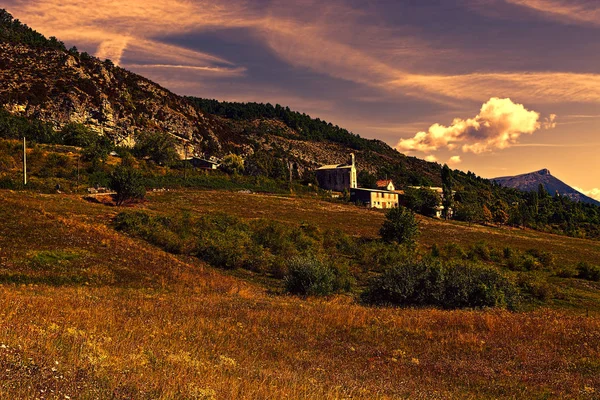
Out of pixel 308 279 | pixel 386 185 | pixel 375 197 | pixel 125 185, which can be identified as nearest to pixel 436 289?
pixel 308 279

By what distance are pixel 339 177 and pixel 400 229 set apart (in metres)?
82.4

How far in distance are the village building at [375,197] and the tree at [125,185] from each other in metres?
63.3

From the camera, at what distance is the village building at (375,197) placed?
109m

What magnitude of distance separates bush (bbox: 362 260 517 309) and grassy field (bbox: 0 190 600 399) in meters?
2.43

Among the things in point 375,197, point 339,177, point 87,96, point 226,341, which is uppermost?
point 87,96

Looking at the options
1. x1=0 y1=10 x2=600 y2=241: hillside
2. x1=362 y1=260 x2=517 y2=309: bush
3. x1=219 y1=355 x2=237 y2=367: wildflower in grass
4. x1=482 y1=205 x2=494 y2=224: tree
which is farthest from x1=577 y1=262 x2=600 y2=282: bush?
x1=482 y1=205 x2=494 y2=224: tree

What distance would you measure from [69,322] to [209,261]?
2215 centimetres

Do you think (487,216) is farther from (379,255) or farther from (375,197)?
(379,255)

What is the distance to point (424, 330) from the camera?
16.0 metres

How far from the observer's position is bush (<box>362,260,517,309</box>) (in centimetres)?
2391

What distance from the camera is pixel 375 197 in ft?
360

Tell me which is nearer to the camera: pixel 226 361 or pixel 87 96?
pixel 226 361

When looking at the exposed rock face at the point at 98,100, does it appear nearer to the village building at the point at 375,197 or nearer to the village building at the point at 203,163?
the village building at the point at 203,163

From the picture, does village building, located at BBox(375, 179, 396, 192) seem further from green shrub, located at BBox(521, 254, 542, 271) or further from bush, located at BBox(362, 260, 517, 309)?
bush, located at BBox(362, 260, 517, 309)
